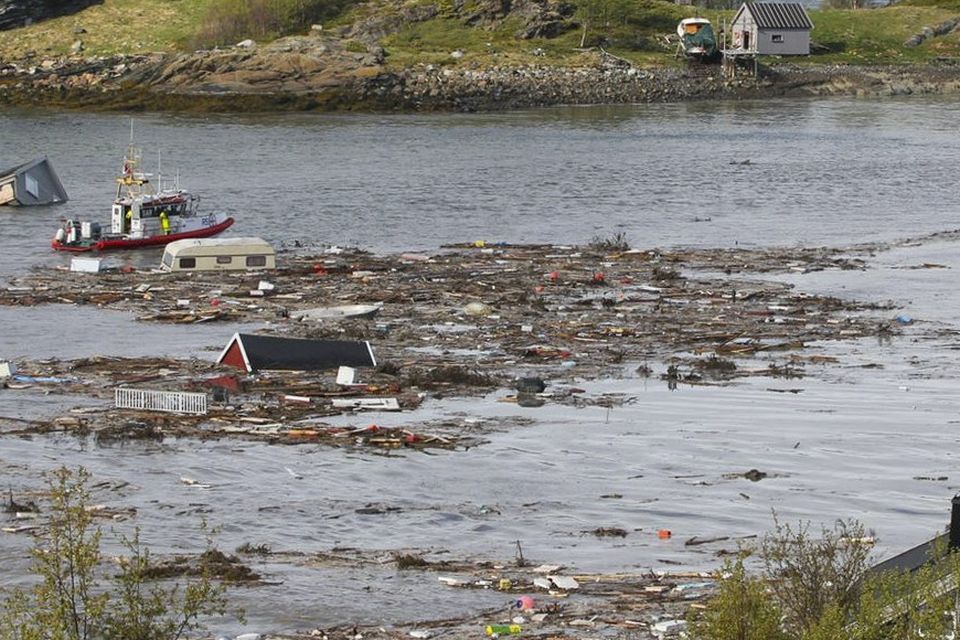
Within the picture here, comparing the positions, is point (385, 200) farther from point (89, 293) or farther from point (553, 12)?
point (553, 12)

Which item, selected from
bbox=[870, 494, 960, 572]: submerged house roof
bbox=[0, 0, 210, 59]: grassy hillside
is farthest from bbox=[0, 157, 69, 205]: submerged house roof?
bbox=[0, 0, 210, 59]: grassy hillside

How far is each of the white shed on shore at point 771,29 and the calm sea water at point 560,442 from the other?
4887 centimetres

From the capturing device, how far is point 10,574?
15398 millimetres

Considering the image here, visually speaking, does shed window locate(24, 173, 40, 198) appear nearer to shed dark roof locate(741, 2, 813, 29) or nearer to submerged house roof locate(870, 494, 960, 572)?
submerged house roof locate(870, 494, 960, 572)

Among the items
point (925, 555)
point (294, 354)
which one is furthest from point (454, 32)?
point (925, 555)

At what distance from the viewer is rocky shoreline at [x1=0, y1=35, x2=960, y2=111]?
91125 millimetres

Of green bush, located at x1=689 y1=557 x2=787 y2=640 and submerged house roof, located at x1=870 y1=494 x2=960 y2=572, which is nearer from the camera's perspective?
green bush, located at x1=689 y1=557 x2=787 y2=640

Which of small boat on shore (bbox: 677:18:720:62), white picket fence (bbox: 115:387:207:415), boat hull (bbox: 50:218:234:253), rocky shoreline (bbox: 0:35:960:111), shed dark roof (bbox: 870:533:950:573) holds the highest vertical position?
small boat on shore (bbox: 677:18:720:62)

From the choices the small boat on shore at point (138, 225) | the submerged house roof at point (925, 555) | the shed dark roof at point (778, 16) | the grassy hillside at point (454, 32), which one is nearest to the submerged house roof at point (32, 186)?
the small boat on shore at point (138, 225)

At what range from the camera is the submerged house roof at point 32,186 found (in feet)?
168

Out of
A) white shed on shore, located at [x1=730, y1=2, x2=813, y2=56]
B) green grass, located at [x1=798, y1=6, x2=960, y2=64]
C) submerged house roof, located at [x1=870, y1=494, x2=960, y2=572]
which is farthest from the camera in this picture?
green grass, located at [x1=798, y1=6, x2=960, y2=64]

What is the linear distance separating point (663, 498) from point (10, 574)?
740 cm

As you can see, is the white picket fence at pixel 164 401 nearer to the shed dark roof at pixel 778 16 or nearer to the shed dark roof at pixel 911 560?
the shed dark roof at pixel 911 560

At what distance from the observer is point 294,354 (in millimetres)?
24516
